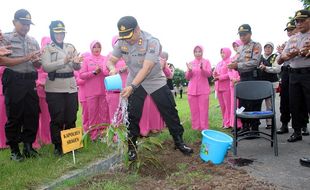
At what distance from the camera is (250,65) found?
6.67m

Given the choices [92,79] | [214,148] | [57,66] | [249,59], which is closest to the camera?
[214,148]

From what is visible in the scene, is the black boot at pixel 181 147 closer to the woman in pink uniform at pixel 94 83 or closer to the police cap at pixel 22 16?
the woman in pink uniform at pixel 94 83

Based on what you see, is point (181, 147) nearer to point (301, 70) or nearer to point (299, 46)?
point (301, 70)

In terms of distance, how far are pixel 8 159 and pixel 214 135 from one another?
3.08m

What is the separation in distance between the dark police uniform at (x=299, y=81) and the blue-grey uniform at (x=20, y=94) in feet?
13.9

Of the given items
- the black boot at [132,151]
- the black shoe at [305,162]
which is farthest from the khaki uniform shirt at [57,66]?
the black shoe at [305,162]

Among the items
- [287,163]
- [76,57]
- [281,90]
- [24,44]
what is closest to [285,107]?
[281,90]

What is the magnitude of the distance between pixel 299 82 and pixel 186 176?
2.88 metres

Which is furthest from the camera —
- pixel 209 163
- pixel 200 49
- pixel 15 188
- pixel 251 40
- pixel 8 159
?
pixel 200 49

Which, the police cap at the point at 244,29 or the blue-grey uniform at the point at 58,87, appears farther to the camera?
the police cap at the point at 244,29

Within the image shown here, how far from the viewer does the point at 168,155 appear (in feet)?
17.6

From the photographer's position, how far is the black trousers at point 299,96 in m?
5.82

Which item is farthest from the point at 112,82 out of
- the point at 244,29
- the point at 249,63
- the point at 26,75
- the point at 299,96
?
the point at 299,96

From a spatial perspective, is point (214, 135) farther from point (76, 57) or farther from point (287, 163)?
point (76, 57)
